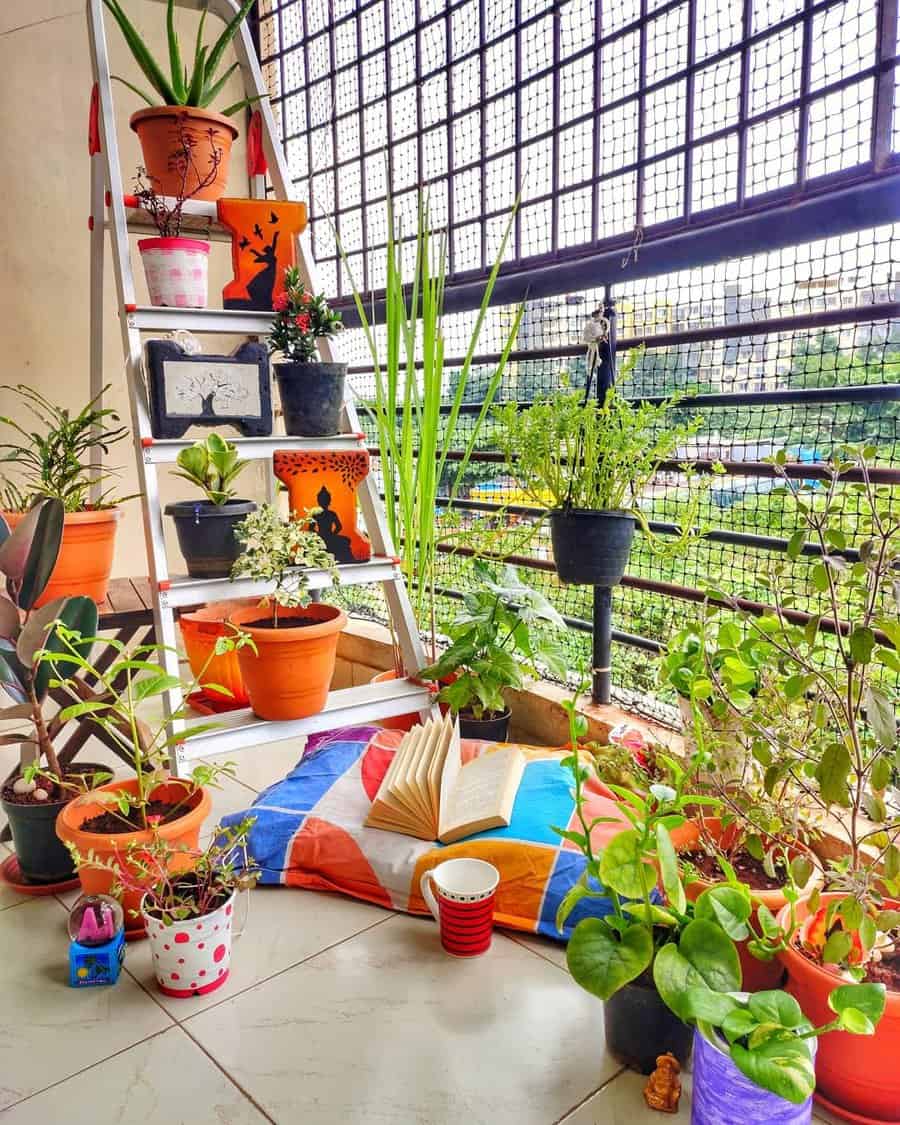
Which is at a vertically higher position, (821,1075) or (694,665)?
(694,665)

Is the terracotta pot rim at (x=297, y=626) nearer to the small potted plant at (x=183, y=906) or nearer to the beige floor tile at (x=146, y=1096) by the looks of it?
the small potted plant at (x=183, y=906)

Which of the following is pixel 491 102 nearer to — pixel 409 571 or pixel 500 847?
pixel 409 571

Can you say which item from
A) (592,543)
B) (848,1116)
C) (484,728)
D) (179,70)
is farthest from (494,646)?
(179,70)

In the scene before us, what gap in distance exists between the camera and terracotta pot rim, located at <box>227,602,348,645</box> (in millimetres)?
1658

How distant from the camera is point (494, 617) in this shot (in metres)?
1.80

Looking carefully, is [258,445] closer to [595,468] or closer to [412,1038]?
[595,468]

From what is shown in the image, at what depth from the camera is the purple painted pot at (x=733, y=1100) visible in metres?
0.84

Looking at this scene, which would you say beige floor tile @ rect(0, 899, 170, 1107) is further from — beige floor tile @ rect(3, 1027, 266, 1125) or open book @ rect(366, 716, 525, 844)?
open book @ rect(366, 716, 525, 844)

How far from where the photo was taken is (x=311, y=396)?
191cm

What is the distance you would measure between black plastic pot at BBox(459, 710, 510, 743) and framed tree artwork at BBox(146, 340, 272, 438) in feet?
2.89

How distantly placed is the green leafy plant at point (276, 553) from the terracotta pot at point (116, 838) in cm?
48

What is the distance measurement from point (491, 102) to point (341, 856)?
2.00 metres

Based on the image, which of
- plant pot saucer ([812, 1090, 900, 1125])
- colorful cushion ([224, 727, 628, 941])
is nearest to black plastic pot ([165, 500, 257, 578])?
colorful cushion ([224, 727, 628, 941])

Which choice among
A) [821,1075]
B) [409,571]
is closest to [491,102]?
[409,571]
